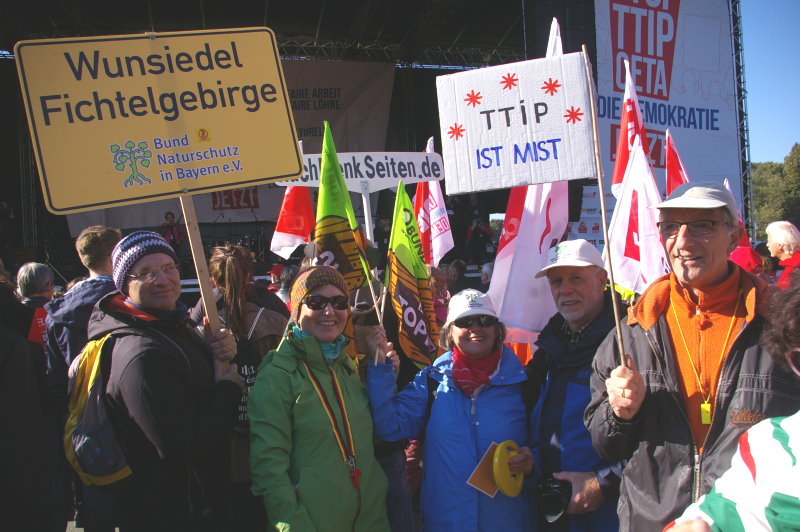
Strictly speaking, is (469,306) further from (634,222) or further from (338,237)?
(634,222)

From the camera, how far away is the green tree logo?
2123mm

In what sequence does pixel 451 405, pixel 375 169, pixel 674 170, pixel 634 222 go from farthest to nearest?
pixel 375 169
pixel 674 170
pixel 634 222
pixel 451 405

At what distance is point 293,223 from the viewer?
5.36 metres

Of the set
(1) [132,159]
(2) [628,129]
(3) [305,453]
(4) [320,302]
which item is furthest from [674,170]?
(1) [132,159]

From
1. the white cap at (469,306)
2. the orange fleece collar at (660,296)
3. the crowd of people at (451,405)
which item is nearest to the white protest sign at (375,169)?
the crowd of people at (451,405)

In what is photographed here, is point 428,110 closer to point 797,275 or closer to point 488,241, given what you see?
point 488,241

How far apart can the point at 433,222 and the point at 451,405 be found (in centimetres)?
388

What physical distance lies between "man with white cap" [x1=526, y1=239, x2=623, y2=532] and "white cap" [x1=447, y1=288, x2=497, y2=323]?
299mm

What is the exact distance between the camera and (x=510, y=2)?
12352mm

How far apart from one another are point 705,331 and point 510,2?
1222cm

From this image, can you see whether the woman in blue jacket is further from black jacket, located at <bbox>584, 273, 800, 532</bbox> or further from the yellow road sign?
the yellow road sign

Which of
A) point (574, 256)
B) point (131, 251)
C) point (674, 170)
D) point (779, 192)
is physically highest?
point (674, 170)

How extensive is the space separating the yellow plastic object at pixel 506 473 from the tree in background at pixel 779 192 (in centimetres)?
4389

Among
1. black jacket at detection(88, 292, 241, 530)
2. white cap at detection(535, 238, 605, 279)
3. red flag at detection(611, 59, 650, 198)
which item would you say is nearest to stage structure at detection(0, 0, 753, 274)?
red flag at detection(611, 59, 650, 198)
